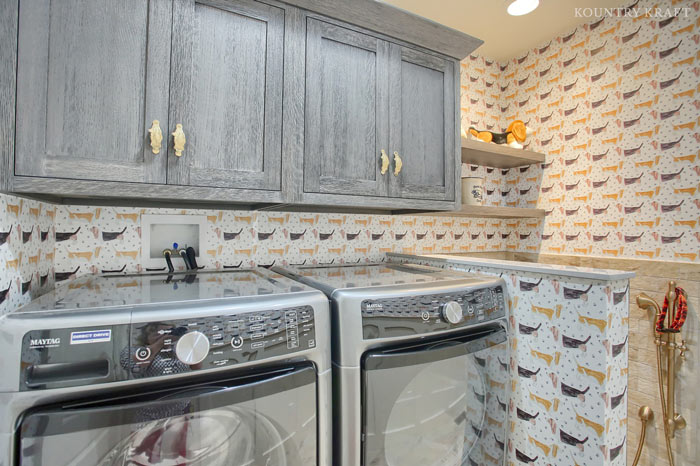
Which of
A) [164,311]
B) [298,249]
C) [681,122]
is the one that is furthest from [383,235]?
[681,122]

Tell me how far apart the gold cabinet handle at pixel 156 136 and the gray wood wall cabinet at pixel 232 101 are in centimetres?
2

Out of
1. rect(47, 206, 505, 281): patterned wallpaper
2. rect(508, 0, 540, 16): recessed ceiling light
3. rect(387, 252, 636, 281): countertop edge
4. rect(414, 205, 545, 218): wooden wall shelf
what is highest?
rect(508, 0, 540, 16): recessed ceiling light

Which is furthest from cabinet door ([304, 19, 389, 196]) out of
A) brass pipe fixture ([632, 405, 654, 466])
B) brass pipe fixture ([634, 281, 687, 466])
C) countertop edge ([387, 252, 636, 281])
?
brass pipe fixture ([632, 405, 654, 466])

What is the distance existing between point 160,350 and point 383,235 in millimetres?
1440

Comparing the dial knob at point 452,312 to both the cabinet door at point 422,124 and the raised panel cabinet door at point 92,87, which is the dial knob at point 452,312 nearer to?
the cabinet door at point 422,124

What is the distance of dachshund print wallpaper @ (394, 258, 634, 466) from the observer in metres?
1.08

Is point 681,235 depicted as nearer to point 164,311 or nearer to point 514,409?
point 514,409

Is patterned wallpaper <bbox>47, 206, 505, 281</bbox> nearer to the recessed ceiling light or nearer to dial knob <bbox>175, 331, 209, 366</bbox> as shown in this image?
dial knob <bbox>175, 331, 209, 366</bbox>

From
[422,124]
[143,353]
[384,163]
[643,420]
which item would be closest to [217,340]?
[143,353]

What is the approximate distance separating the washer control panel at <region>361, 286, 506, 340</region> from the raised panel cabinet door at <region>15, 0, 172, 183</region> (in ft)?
2.62

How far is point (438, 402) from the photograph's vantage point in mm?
1140

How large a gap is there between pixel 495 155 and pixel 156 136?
1886 millimetres

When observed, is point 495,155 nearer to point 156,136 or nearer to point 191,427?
point 156,136

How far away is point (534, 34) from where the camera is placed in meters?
2.21
